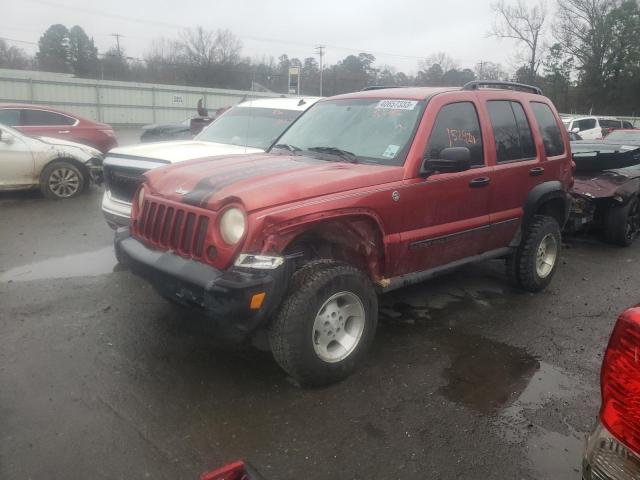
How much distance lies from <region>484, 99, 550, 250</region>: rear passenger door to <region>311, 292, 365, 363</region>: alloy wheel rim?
170cm

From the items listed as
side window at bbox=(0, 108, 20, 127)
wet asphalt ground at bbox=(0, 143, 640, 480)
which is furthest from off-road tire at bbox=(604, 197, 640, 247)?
side window at bbox=(0, 108, 20, 127)

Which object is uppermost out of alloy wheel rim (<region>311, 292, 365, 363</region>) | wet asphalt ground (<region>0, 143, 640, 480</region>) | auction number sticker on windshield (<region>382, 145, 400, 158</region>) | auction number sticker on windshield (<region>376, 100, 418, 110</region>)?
auction number sticker on windshield (<region>376, 100, 418, 110</region>)

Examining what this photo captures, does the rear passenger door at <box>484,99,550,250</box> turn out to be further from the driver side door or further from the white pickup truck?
the driver side door

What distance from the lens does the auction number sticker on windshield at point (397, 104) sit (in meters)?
4.13

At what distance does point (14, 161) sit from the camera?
859 cm

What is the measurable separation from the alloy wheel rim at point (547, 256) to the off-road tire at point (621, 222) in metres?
2.37

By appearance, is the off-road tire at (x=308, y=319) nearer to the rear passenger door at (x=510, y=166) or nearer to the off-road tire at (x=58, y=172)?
the rear passenger door at (x=510, y=166)

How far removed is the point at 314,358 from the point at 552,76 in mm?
48573

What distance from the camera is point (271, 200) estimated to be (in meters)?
3.11

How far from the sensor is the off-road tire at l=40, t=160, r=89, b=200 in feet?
29.0

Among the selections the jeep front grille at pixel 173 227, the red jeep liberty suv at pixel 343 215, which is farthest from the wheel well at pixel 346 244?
the jeep front grille at pixel 173 227

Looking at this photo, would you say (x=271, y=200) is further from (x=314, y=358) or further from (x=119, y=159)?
(x=119, y=159)

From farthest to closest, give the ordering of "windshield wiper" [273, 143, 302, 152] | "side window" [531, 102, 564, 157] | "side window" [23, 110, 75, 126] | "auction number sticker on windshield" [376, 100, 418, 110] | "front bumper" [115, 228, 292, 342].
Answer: "side window" [23, 110, 75, 126], "side window" [531, 102, 564, 157], "windshield wiper" [273, 143, 302, 152], "auction number sticker on windshield" [376, 100, 418, 110], "front bumper" [115, 228, 292, 342]

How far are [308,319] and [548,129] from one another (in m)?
3.51
